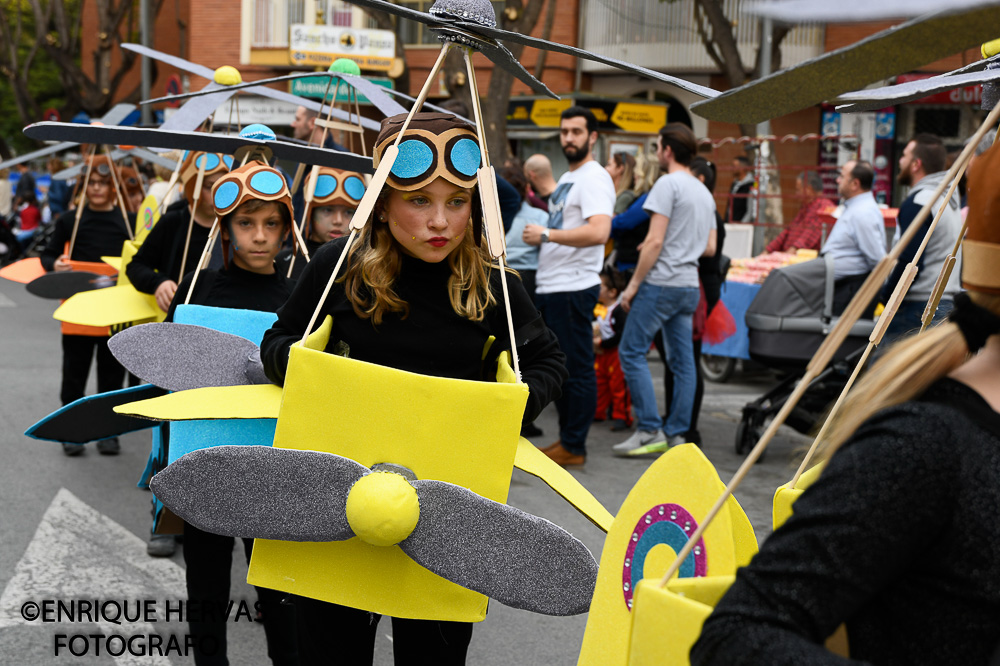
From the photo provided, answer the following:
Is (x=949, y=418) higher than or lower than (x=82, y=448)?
higher

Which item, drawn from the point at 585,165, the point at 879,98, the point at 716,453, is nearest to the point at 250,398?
the point at 879,98

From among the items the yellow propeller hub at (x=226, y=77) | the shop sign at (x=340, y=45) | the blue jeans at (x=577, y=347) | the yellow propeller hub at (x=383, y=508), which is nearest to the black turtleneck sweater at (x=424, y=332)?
the yellow propeller hub at (x=383, y=508)

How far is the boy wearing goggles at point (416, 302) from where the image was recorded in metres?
2.37

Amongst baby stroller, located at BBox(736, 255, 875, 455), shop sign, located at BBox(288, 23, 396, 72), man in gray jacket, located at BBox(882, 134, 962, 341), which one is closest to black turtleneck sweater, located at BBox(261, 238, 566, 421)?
man in gray jacket, located at BBox(882, 134, 962, 341)

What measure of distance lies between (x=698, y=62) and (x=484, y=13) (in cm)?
2129

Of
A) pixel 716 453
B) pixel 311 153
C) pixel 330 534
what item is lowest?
pixel 716 453

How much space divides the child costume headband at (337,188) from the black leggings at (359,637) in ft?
9.21

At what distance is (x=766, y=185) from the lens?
14.9 m

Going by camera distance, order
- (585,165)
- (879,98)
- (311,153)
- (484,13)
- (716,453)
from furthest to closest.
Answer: (716,453) → (585,165) → (311,153) → (484,13) → (879,98)

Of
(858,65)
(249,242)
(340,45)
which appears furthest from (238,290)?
(340,45)

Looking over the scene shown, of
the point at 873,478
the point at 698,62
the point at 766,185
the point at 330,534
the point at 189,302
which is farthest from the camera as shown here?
the point at 698,62

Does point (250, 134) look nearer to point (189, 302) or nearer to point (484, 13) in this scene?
point (189, 302)

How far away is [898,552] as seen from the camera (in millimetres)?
1112

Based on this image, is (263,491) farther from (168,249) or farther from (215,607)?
(168,249)
